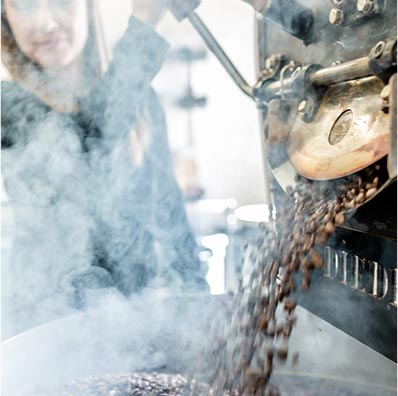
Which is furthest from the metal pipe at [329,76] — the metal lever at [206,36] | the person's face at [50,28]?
the person's face at [50,28]

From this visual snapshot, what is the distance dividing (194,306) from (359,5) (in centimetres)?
94

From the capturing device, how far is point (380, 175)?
896 millimetres

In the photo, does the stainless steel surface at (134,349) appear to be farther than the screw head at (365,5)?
Yes

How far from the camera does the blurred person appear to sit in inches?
67.2

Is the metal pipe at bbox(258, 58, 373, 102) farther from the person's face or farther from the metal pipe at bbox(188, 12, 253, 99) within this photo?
the person's face

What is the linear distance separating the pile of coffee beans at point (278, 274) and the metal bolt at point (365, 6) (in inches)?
11.8

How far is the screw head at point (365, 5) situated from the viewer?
3.10 feet

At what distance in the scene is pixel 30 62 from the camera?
1.75 m

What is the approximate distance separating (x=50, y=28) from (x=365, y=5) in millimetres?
1132

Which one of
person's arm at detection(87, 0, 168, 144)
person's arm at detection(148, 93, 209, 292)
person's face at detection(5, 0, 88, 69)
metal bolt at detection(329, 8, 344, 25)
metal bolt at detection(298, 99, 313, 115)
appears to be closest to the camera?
metal bolt at detection(329, 8, 344, 25)

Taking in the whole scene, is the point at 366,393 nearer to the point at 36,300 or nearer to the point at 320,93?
the point at 320,93

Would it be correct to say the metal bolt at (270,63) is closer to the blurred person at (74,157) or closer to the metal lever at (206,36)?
the metal lever at (206,36)

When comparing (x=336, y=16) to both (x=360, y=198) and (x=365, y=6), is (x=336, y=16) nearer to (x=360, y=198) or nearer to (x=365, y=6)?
(x=365, y=6)

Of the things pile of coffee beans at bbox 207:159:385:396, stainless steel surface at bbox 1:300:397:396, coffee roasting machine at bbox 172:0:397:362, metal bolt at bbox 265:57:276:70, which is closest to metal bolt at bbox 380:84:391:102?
coffee roasting machine at bbox 172:0:397:362
